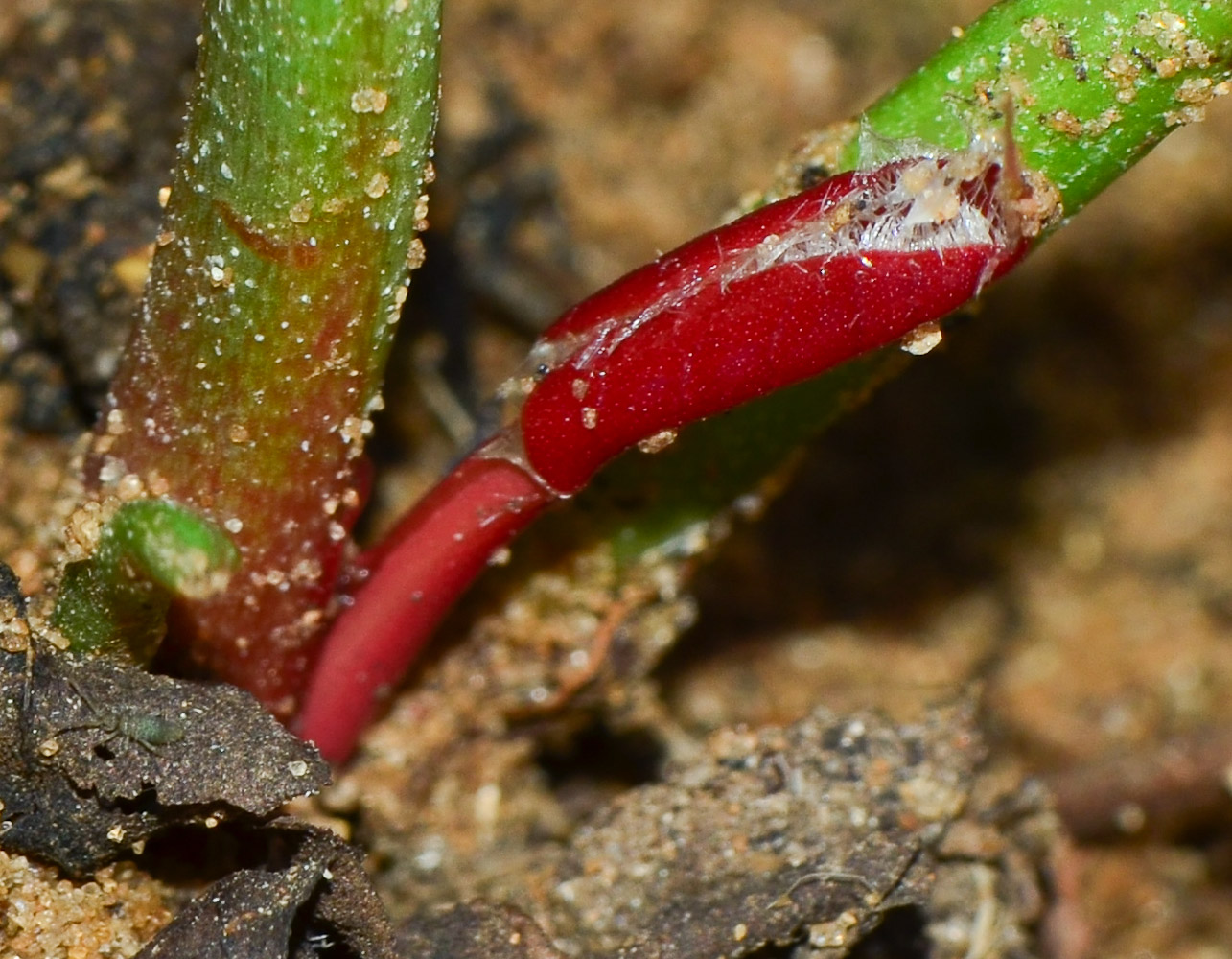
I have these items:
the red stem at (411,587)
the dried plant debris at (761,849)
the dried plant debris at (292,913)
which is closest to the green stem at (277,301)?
the red stem at (411,587)

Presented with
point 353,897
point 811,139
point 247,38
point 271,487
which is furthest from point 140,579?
point 811,139

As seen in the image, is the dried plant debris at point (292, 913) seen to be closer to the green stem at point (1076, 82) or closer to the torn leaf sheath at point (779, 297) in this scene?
the torn leaf sheath at point (779, 297)

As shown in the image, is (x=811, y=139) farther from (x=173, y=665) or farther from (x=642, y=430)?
(x=173, y=665)

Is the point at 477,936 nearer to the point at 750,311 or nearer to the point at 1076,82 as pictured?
the point at 750,311

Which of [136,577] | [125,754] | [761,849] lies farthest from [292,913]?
[761,849]

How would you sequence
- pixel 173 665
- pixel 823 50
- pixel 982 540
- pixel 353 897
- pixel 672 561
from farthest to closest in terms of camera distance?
pixel 823 50 → pixel 982 540 → pixel 672 561 → pixel 173 665 → pixel 353 897
